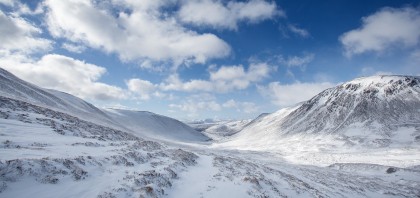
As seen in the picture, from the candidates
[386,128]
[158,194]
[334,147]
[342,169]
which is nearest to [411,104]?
[386,128]

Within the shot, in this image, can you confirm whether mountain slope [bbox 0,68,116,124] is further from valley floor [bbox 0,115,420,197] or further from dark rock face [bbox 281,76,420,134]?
dark rock face [bbox 281,76,420,134]

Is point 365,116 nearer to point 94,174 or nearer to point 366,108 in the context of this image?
point 366,108

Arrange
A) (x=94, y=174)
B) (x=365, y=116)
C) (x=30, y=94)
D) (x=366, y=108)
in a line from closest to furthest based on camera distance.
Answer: (x=94, y=174)
(x=30, y=94)
(x=365, y=116)
(x=366, y=108)

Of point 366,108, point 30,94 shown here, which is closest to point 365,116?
point 366,108

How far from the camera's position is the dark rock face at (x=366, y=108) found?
14812 centimetres

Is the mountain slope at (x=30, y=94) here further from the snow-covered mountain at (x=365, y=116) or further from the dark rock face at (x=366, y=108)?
the dark rock face at (x=366, y=108)

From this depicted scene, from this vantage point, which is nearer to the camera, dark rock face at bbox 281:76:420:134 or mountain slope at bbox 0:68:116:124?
mountain slope at bbox 0:68:116:124

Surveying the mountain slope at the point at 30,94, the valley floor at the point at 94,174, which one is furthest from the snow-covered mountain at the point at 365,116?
the valley floor at the point at 94,174

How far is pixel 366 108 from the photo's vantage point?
531 feet

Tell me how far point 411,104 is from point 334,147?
76.6 meters

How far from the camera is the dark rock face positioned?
486 ft

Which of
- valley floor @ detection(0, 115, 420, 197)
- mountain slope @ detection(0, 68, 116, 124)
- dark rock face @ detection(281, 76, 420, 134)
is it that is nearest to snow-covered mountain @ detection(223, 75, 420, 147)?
dark rock face @ detection(281, 76, 420, 134)

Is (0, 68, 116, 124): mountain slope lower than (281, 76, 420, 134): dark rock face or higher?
lower

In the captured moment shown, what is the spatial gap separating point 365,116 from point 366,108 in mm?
8623
